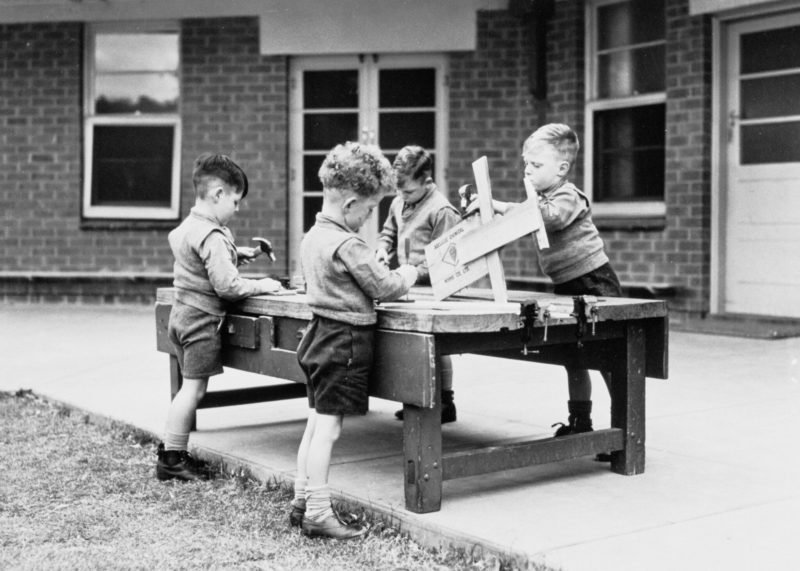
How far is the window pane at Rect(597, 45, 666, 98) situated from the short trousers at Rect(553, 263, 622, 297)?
5.54 m

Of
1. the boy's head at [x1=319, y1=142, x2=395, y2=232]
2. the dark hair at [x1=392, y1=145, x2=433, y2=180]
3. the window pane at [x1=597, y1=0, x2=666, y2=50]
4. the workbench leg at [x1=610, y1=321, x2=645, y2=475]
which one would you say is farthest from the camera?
the window pane at [x1=597, y1=0, x2=666, y2=50]

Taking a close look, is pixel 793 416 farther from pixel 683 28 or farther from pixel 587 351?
pixel 683 28

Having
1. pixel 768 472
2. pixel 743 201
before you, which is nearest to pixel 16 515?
pixel 768 472

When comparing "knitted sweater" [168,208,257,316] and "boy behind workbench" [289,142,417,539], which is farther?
"knitted sweater" [168,208,257,316]

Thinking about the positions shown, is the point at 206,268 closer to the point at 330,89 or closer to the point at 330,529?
the point at 330,529

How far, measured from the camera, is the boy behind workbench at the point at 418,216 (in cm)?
539

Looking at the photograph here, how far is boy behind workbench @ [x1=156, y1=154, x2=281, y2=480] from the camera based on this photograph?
4.77 m

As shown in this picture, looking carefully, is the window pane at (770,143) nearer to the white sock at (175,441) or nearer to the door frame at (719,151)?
the door frame at (719,151)

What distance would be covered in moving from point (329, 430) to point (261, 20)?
824cm

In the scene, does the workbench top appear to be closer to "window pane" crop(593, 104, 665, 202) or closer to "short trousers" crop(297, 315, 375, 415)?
"short trousers" crop(297, 315, 375, 415)

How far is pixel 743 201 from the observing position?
9430 millimetres

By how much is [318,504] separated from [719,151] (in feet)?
21.6

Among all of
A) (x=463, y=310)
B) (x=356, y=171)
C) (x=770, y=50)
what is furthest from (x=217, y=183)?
(x=770, y=50)

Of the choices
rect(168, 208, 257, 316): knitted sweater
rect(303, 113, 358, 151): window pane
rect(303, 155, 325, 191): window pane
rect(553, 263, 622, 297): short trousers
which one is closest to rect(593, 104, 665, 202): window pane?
rect(303, 113, 358, 151): window pane
